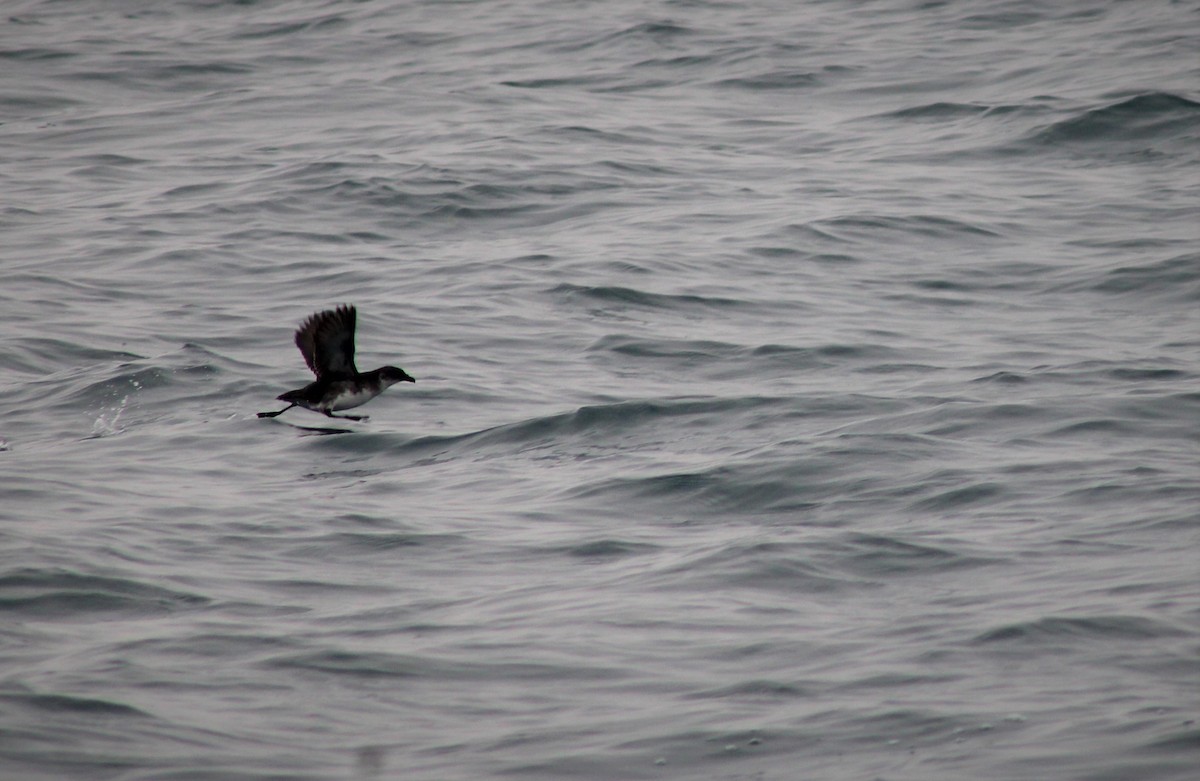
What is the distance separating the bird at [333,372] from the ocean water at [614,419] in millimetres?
318

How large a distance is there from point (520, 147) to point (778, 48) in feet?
21.5

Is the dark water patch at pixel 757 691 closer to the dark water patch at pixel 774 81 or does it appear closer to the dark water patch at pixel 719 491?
the dark water patch at pixel 719 491

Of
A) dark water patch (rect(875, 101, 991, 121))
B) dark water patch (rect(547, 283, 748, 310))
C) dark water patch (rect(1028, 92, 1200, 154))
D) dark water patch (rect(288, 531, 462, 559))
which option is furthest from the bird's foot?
dark water patch (rect(875, 101, 991, 121))

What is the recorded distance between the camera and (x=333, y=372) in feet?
34.9

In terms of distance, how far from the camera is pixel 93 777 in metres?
6.01

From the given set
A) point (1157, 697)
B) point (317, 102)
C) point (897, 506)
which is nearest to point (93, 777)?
point (1157, 697)

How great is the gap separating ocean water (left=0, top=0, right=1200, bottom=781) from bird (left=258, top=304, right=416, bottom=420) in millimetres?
318

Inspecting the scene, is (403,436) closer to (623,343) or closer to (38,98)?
(623,343)

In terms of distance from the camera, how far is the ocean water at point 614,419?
21.7 feet

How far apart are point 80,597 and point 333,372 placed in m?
3.03

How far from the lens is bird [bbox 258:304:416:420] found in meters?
10.5

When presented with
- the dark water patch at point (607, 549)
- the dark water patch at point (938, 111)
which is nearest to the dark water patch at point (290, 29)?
the dark water patch at point (938, 111)

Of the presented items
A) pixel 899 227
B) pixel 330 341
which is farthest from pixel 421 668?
pixel 899 227

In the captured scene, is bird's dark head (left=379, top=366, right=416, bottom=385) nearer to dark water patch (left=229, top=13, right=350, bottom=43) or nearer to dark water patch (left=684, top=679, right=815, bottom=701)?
dark water patch (left=684, top=679, right=815, bottom=701)
